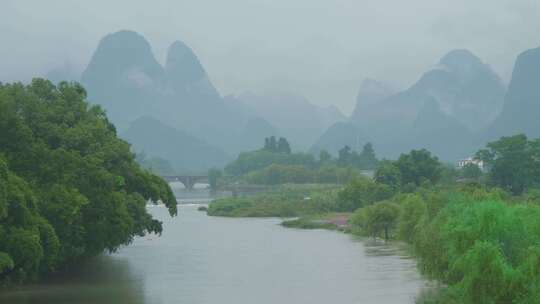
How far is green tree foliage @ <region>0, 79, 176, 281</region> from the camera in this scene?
78.8 feet

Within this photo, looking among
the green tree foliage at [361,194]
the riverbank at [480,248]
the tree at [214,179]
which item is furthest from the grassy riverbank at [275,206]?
the riverbank at [480,248]

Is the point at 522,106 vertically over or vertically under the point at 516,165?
over

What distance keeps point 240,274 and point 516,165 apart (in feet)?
110

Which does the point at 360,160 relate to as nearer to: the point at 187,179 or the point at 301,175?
the point at 301,175

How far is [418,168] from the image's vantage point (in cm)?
6612

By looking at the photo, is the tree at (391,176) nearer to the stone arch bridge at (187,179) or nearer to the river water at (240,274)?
the river water at (240,274)

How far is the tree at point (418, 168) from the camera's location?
65.8 m

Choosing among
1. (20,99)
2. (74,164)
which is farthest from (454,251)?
(20,99)

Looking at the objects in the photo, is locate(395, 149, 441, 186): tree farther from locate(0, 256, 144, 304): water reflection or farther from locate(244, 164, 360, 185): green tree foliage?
locate(244, 164, 360, 185): green tree foliage

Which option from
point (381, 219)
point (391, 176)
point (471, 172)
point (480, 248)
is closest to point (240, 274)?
point (480, 248)

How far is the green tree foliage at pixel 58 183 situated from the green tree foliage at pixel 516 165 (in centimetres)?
3284

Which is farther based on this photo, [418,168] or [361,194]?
[361,194]

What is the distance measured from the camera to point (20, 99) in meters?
30.8

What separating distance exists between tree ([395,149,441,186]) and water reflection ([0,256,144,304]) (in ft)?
111
